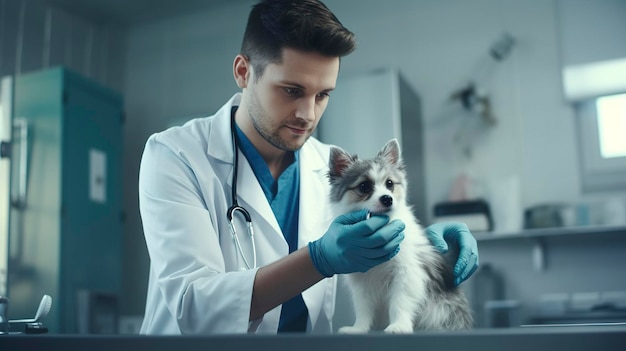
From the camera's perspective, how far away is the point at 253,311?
1.13 meters

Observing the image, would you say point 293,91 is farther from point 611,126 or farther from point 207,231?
point 611,126

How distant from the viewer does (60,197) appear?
3172mm

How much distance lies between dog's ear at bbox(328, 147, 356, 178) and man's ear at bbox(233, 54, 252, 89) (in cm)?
30

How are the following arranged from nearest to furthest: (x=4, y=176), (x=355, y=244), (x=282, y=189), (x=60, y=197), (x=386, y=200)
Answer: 1. (x=355, y=244)
2. (x=386, y=200)
3. (x=282, y=189)
4. (x=4, y=176)
5. (x=60, y=197)

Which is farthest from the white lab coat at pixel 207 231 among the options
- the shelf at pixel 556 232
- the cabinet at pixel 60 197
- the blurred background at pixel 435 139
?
the cabinet at pixel 60 197

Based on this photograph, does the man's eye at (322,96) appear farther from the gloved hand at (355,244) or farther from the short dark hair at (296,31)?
the gloved hand at (355,244)

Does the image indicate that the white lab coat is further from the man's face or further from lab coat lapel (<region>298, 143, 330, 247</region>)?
the man's face

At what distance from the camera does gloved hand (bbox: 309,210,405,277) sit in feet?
3.41

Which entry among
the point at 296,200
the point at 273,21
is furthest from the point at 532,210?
the point at 273,21

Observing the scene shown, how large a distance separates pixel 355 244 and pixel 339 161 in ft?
1.04

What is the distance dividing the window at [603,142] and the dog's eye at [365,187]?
2.20 metres

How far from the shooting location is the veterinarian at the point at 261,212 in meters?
1.09

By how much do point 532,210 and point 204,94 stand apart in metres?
2.24

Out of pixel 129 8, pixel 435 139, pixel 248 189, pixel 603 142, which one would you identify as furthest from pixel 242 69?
pixel 129 8
